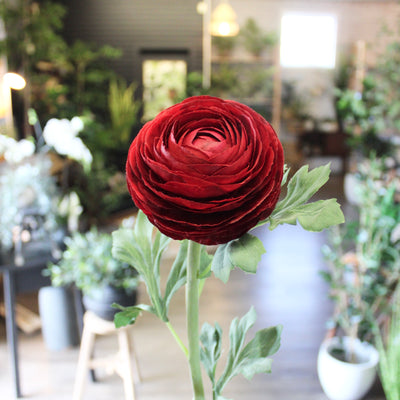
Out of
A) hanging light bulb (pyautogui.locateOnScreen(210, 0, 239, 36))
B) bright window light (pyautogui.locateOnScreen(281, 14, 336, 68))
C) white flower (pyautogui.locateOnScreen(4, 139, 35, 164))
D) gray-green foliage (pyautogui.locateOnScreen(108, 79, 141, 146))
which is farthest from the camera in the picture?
bright window light (pyautogui.locateOnScreen(281, 14, 336, 68))

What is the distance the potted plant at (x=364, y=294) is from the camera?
2059 mm

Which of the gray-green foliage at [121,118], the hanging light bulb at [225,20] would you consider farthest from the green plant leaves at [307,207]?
the hanging light bulb at [225,20]

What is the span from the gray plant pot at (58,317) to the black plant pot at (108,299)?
809mm

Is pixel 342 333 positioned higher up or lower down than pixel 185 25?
lower down

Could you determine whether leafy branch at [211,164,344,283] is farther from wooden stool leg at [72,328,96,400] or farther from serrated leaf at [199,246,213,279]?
wooden stool leg at [72,328,96,400]

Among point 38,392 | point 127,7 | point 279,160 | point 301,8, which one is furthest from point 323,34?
point 279,160

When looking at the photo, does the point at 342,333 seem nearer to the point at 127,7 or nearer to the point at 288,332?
the point at 288,332

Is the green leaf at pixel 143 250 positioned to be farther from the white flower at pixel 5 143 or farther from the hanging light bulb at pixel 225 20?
the hanging light bulb at pixel 225 20

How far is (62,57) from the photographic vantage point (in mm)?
4766

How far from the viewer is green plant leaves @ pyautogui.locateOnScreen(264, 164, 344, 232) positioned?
38 cm

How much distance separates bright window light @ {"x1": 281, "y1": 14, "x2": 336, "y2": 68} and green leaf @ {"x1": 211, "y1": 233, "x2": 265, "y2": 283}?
9.06 m

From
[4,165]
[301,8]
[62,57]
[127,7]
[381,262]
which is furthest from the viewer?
[301,8]

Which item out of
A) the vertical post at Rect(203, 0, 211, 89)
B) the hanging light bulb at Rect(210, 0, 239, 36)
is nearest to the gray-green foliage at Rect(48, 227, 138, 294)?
the hanging light bulb at Rect(210, 0, 239, 36)

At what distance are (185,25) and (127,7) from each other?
96 centimetres
